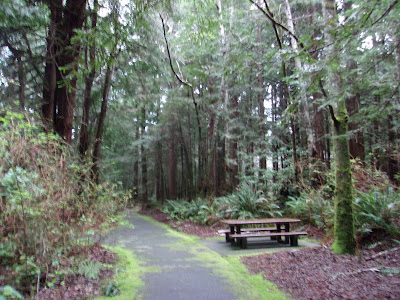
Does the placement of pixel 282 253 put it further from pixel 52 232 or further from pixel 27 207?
pixel 27 207

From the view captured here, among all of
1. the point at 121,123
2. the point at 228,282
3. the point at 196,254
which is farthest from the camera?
the point at 121,123

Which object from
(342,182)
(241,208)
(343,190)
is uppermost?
(342,182)

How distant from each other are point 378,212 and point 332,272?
8.68ft

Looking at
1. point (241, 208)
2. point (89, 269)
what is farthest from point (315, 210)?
point (89, 269)

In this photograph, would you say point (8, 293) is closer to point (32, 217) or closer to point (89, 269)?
point (32, 217)

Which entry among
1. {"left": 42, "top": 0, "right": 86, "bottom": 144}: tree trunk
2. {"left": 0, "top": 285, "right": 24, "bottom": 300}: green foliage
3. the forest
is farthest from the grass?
{"left": 42, "top": 0, "right": 86, "bottom": 144}: tree trunk

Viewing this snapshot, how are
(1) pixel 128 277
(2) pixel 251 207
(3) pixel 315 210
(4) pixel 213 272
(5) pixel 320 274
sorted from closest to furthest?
(5) pixel 320 274 → (1) pixel 128 277 → (4) pixel 213 272 → (3) pixel 315 210 → (2) pixel 251 207

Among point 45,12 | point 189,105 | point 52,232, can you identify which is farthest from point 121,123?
point 52,232

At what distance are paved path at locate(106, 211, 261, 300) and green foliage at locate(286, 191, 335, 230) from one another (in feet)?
12.8

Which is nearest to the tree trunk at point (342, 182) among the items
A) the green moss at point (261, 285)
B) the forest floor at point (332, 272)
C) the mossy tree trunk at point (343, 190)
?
the mossy tree trunk at point (343, 190)

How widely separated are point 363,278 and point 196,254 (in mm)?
3506

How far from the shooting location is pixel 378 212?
6.32 m

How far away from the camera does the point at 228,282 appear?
4523 mm

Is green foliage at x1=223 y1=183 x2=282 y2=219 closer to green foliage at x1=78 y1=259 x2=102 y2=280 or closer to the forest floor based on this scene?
the forest floor
